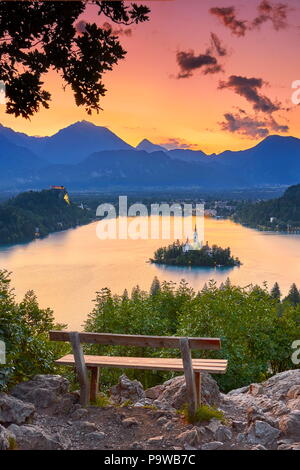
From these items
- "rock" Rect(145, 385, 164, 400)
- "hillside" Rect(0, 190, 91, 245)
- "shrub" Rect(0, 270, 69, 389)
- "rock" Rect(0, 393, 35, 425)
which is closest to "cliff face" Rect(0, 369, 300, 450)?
"rock" Rect(0, 393, 35, 425)

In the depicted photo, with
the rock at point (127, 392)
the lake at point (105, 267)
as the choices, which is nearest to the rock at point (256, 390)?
the rock at point (127, 392)

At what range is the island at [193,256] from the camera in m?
73.4

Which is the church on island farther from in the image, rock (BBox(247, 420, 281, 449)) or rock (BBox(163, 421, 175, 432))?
rock (BBox(247, 420, 281, 449))

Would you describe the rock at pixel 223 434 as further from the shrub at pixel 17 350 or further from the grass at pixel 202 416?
the shrub at pixel 17 350

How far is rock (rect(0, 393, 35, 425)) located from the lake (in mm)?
39148

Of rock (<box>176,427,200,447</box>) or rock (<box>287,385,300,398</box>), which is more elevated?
rock (<box>176,427,200,447</box>)

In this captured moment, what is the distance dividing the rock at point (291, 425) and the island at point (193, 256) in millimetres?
68112

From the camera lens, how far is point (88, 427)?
4.66 m

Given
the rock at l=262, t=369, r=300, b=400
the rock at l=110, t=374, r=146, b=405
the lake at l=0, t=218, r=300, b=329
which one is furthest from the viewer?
the lake at l=0, t=218, r=300, b=329

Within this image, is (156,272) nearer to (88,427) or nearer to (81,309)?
(81,309)

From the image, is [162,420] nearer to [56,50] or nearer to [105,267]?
[56,50]

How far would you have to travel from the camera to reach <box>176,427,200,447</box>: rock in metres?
4.33

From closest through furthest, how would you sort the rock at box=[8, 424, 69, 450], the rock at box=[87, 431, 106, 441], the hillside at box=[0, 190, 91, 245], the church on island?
1. the rock at box=[8, 424, 69, 450]
2. the rock at box=[87, 431, 106, 441]
3. the church on island
4. the hillside at box=[0, 190, 91, 245]
